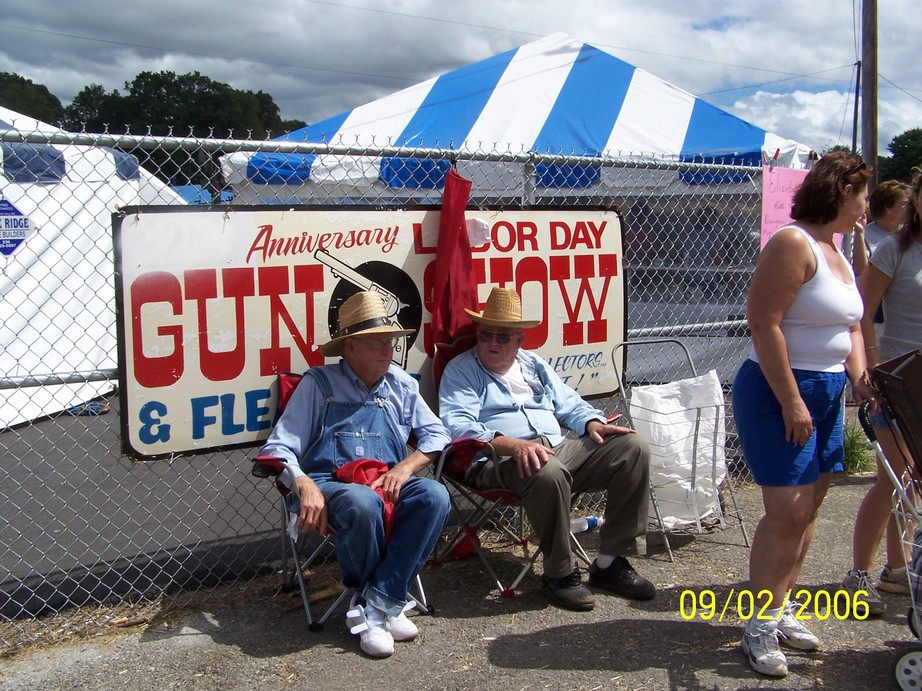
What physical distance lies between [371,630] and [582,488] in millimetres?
1189

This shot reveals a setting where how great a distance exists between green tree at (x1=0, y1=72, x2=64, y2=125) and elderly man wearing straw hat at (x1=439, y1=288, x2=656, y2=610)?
37957 mm

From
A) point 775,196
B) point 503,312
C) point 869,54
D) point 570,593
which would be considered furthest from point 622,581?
point 869,54

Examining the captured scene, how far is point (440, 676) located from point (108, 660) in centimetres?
125

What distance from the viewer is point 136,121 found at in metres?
51.2

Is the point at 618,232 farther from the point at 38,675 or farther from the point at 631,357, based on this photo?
the point at 38,675

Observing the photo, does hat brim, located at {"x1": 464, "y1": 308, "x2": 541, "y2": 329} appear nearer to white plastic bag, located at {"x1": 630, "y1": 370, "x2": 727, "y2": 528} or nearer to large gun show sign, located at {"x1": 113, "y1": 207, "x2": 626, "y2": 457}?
large gun show sign, located at {"x1": 113, "y1": 207, "x2": 626, "y2": 457}

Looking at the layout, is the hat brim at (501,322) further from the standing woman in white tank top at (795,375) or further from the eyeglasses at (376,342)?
the standing woman in white tank top at (795,375)

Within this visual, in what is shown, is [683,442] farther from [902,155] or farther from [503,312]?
[902,155]

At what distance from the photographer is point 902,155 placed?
2048 inches

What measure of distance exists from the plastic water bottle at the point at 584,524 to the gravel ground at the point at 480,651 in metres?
0.70

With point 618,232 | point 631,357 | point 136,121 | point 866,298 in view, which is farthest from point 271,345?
point 136,121

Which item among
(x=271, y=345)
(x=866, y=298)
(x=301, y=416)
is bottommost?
(x=301, y=416)

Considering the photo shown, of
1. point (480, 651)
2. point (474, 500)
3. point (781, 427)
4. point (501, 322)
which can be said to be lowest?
point (480, 651)

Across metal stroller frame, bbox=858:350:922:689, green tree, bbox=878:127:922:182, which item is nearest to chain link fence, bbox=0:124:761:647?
metal stroller frame, bbox=858:350:922:689
